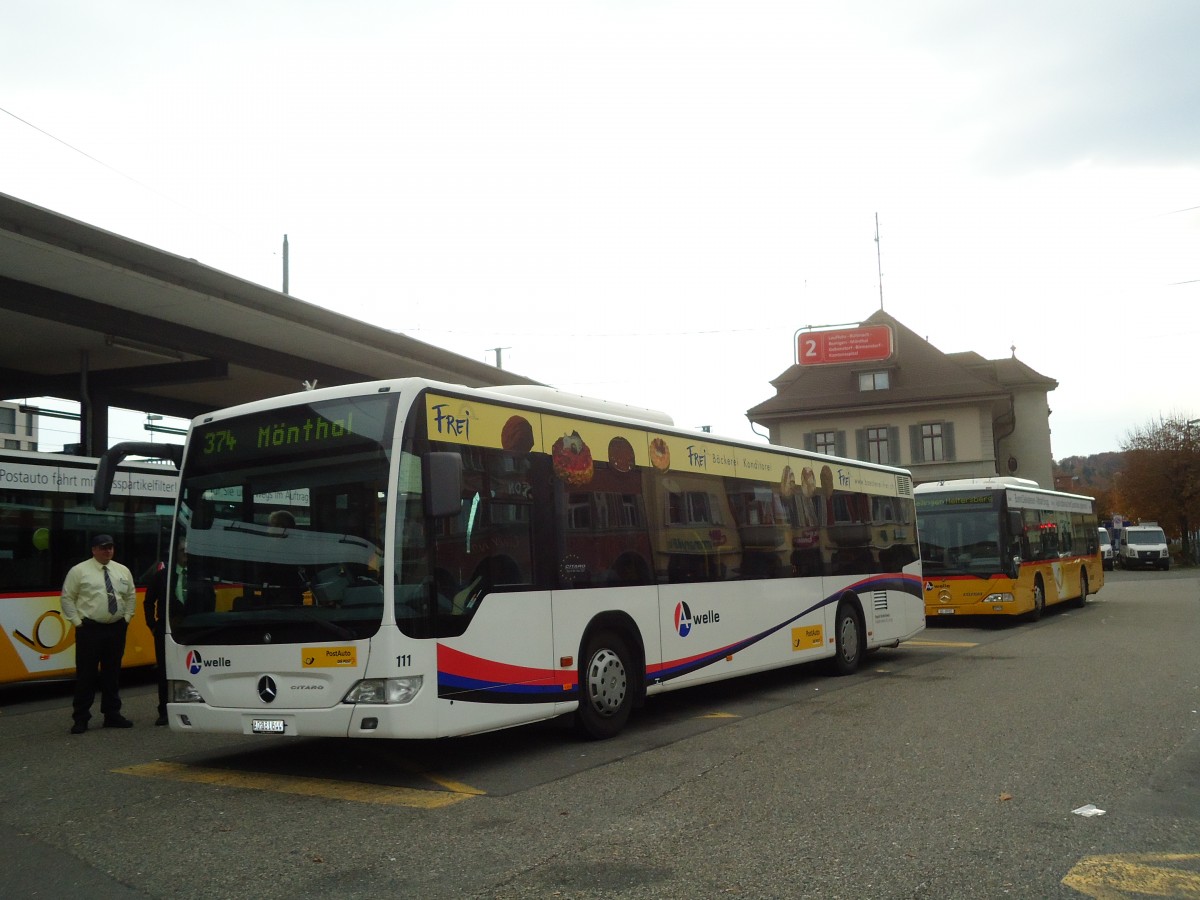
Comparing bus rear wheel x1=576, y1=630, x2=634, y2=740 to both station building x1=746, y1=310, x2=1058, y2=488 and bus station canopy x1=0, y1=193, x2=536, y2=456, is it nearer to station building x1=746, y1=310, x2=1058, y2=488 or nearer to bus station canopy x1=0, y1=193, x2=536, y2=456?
bus station canopy x1=0, y1=193, x2=536, y2=456

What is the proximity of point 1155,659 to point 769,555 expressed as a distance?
6086mm

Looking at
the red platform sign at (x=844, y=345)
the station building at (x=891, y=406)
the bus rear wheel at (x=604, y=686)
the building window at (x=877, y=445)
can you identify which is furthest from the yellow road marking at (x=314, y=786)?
the red platform sign at (x=844, y=345)

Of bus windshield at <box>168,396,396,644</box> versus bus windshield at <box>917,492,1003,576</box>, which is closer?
bus windshield at <box>168,396,396,644</box>

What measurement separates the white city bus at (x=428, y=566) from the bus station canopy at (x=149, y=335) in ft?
25.8

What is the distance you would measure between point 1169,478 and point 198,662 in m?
62.9

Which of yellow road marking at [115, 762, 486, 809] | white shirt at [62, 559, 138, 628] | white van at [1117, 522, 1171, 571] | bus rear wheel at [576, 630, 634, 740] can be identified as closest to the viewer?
yellow road marking at [115, 762, 486, 809]

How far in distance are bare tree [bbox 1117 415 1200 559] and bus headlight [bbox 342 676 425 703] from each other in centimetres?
6077

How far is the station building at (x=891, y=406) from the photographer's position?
5766cm

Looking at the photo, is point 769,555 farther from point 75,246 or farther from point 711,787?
point 75,246

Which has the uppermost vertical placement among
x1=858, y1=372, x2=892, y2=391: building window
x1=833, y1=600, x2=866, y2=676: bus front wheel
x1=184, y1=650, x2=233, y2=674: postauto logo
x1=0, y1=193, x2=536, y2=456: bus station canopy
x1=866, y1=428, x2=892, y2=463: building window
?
x1=858, y1=372, x2=892, y2=391: building window

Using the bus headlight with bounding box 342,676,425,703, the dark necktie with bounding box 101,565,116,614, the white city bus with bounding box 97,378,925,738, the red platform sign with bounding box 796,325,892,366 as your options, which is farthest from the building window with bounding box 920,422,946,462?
the bus headlight with bounding box 342,676,425,703

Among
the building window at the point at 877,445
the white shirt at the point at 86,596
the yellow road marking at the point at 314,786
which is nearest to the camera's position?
the yellow road marking at the point at 314,786

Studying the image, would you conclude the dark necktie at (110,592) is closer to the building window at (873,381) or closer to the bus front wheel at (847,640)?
the bus front wheel at (847,640)

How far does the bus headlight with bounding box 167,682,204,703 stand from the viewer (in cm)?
843
